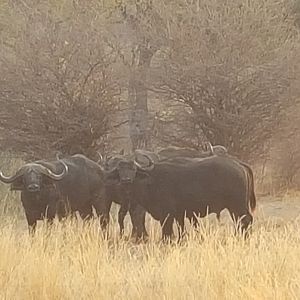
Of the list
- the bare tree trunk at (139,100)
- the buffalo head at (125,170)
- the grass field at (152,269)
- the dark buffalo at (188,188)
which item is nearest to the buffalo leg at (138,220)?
the dark buffalo at (188,188)

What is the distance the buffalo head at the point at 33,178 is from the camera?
13.1 m

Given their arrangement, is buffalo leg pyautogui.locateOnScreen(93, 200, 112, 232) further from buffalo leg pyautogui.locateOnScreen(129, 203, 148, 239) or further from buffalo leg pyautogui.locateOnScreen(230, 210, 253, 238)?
buffalo leg pyautogui.locateOnScreen(230, 210, 253, 238)

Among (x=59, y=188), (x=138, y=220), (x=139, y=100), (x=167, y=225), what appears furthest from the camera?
(x=139, y=100)

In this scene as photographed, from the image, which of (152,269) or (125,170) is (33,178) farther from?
(152,269)

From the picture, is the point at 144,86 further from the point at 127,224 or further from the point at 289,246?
the point at 289,246

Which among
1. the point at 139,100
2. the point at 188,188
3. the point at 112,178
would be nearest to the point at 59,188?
the point at 112,178

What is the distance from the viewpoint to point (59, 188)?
1379cm

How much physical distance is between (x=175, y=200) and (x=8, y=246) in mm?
3681

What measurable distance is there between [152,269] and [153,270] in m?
0.06

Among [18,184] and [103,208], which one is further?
[103,208]

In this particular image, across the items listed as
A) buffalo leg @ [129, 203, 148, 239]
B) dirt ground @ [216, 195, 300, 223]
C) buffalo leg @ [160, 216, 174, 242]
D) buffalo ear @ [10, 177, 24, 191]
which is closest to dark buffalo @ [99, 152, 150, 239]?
buffalo leg @ [129, 203, 148, 239]

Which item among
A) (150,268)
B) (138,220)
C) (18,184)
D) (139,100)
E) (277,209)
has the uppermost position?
(139,100)

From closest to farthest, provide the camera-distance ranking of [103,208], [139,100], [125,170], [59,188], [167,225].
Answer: [167,225]
[125,170]
[59,188]
[103,208]
[139,100]

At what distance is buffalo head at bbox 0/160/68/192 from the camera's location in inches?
515
